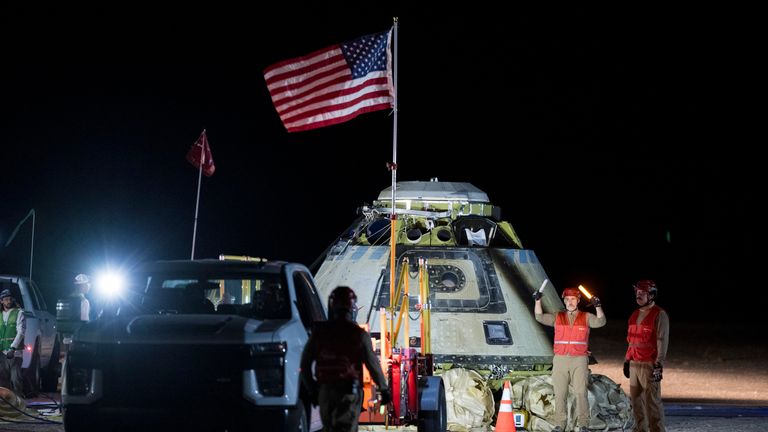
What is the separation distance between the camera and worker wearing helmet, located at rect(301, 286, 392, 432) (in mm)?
8492

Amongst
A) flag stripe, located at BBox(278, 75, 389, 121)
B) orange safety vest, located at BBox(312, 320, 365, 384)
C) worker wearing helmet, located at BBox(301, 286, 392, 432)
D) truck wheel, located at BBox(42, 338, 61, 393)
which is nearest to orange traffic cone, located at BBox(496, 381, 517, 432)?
worker wearing helmet, located at BBox(301, 286, 392, 432)

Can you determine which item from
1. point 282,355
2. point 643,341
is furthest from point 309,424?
point 643,341

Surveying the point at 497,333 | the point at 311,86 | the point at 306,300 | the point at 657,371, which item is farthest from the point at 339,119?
the point at 657,371

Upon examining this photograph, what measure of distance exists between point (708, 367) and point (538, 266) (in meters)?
11.5

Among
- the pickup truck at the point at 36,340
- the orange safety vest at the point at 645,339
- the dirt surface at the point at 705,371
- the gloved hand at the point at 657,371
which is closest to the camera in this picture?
the gloved hand at the point at 657,371

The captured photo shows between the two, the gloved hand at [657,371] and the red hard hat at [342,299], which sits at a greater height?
the red hard hat at [342,299]

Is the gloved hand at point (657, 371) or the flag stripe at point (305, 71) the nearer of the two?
the gloved hand at point (657, 371)

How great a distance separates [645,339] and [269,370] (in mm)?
5273

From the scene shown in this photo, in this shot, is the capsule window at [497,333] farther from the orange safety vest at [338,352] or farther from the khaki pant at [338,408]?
the khaki pant at [338,408]

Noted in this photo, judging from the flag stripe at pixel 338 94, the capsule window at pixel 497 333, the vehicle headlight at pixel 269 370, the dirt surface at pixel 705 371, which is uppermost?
the flag stripe at pixel 338 94

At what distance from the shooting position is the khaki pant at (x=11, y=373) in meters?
15.4

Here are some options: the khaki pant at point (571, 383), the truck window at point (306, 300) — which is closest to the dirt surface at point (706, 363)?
the khaki pant at point (571, 383)

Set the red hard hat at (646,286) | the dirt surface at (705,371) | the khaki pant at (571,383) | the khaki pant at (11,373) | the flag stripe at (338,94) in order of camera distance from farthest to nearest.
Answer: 1. the khaki pant at (11,373)
2. the dirt surface at (705,371)
3. the flag stripe at (338,94)
4. the khaki pant at (571,383)
5. the red hard hat at (646,286)

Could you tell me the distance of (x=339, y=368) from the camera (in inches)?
335
